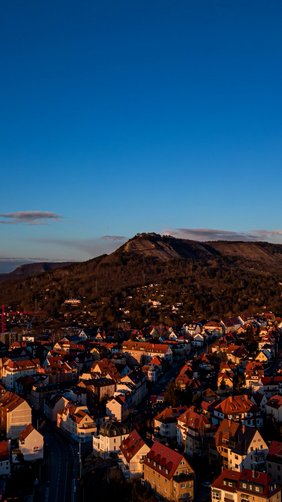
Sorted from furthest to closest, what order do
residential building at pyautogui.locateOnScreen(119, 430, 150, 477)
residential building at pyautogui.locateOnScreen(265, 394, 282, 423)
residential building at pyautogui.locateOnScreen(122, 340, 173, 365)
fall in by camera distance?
residential building at pyautogui.locateOnScreen(122, 340, 173, 365), residential building at pyautogui.locateOnScreen(265, 394, 282, 423), residential building at pyautogui.locateOnScreen(119, 430, 150, 477)

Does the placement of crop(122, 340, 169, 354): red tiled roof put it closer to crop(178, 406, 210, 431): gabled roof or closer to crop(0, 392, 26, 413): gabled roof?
crop(0, 392, 26, 413): gabled roof

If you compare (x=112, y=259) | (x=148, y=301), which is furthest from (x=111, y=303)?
(x=112, y=259)

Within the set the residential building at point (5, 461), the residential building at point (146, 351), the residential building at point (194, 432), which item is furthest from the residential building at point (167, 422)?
the residential building at point (146, 351)

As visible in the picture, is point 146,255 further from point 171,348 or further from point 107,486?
point 107,486

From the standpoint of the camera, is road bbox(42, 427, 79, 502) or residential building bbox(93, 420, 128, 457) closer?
road bbox(42, 427, 79, 502)

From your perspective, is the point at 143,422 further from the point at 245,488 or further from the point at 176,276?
the point at 176,276

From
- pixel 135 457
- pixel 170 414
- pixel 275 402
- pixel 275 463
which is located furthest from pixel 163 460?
pixel 275 402

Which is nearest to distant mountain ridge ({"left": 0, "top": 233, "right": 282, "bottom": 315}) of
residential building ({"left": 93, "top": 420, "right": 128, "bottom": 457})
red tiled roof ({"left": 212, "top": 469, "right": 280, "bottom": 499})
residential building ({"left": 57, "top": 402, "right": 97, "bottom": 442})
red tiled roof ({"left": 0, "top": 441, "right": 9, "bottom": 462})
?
residential building ({"left": 57, "top": 402, "right": 97, "bottom": 442})
